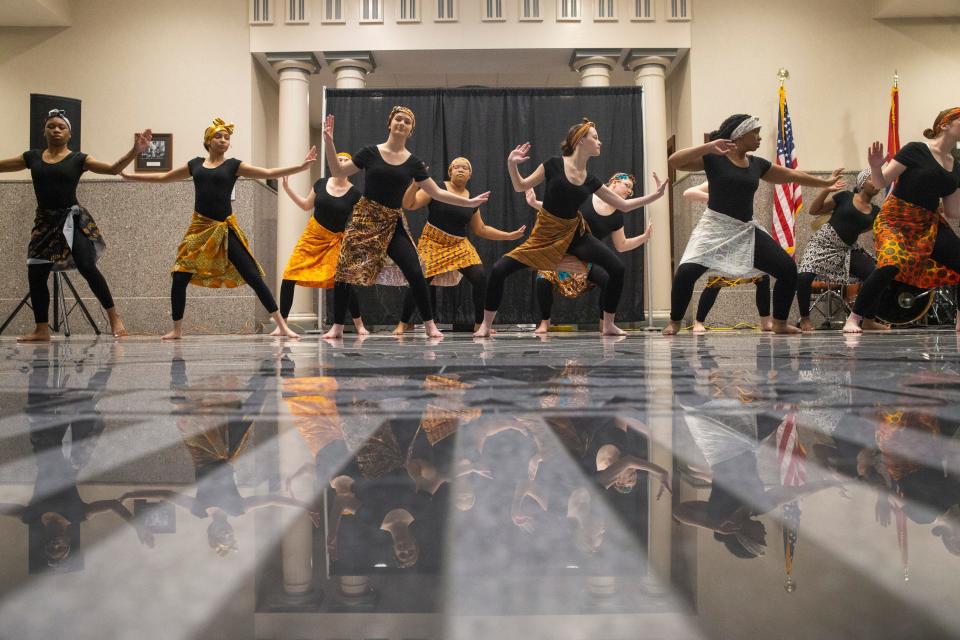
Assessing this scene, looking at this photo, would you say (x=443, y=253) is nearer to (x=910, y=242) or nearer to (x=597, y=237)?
(x=597, y=237)

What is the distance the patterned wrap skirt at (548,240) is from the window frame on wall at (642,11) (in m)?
4.99

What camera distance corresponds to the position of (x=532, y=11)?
8961 millimetres

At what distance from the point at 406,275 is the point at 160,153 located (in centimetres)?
572

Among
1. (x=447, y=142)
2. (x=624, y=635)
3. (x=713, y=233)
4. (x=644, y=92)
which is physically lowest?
(x=624, y=635)

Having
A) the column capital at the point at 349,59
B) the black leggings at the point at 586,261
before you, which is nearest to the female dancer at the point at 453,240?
the black leggings at the point at 586,261

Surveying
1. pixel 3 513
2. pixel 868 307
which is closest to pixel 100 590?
pixel 3 513

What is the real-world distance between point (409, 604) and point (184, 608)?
74 millimetres

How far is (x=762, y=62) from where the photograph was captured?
903 centimetres

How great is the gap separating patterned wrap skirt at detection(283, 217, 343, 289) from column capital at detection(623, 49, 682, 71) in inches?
194

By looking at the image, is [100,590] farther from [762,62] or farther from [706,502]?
[762,62]

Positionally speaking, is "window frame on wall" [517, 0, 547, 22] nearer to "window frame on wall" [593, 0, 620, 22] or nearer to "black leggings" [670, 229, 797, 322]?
"window frame on wall" [593, 0, 620, 22]

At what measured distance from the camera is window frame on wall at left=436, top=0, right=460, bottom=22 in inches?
352

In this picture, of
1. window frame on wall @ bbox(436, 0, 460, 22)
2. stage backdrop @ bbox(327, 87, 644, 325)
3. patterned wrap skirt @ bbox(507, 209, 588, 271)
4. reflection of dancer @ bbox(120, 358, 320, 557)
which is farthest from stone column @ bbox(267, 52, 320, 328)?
reflection of dancer @ bbox(120, 358, 320, 557)

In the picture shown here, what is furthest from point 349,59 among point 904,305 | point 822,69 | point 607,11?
point 904,305
